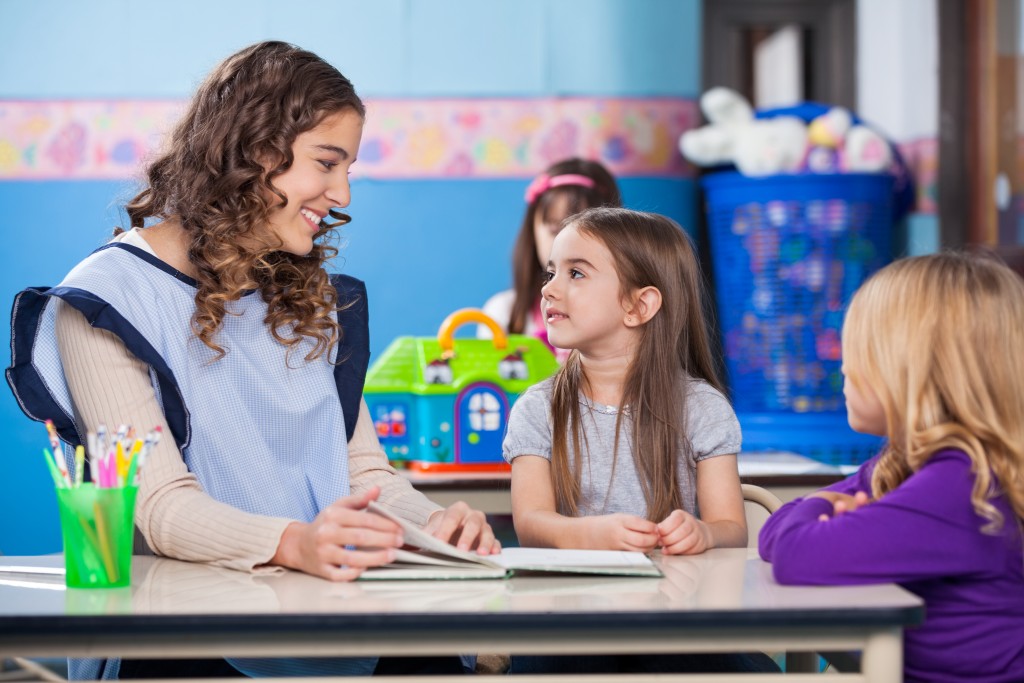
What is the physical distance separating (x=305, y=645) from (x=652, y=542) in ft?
1.64

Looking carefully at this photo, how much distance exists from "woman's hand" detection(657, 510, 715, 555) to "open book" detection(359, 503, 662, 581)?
0.11 metres

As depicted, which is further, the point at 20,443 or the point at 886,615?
the point at 20,443

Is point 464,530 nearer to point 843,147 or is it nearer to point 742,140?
point 742,140

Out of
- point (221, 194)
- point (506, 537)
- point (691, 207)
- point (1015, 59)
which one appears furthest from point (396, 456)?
point (1015, 59)

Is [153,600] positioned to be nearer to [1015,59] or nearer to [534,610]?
[534,610]

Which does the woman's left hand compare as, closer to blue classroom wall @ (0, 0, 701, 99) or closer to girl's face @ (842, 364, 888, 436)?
girl's face @ (842, 364, 888, 436)

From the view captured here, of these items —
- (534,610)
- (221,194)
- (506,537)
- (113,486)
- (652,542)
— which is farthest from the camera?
(506,537)

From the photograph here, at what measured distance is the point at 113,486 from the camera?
1.21 m

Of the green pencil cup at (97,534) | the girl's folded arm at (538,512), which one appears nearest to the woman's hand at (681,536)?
the girl's folded arm at (538,512)

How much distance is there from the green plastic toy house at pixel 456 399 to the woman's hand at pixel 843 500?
112cm

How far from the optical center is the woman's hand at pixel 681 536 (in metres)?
1.44

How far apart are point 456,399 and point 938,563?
137cm

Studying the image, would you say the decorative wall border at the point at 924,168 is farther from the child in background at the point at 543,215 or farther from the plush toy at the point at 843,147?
the child in background at the point at 543,215

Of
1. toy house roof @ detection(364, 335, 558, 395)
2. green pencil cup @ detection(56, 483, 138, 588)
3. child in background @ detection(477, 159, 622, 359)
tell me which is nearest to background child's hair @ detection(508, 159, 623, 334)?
child in background @ detection(477, 159, 622, 359)
